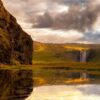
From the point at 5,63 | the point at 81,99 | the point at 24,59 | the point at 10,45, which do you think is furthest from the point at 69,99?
the point at 24,59

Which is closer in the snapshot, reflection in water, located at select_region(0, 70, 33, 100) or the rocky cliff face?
reflection in water, located at select_region(0, 70, 33, 100)

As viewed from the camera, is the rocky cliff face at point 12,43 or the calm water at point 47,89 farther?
the rocky cliff face at point 12,43

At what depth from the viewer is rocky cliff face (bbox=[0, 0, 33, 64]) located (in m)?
163

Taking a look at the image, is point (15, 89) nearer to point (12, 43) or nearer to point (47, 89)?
point (47, 89)

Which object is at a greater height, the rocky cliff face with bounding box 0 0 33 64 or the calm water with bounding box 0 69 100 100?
the rocky cliff face with bounding box 0 0 33 64

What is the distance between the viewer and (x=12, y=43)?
177250 millimetres

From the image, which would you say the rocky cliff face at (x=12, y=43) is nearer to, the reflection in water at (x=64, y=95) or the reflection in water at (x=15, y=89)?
the reflection in water at (x=15, y=89)

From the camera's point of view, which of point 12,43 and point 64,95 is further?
point 12,43

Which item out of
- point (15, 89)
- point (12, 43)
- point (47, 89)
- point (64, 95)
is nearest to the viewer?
point (64, 95)

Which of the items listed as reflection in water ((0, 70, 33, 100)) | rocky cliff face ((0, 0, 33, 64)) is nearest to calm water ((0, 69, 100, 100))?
reflection in water ((0, 70, 33, 100))

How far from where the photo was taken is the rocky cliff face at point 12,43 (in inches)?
6403

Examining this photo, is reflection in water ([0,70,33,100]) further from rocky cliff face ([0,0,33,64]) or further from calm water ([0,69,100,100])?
rocky cliff face ([0,0,33,64])

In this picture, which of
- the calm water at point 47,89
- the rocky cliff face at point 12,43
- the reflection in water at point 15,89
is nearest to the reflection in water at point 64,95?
the calm water at point 47,89

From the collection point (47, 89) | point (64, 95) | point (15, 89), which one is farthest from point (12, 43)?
point (64, 95)
